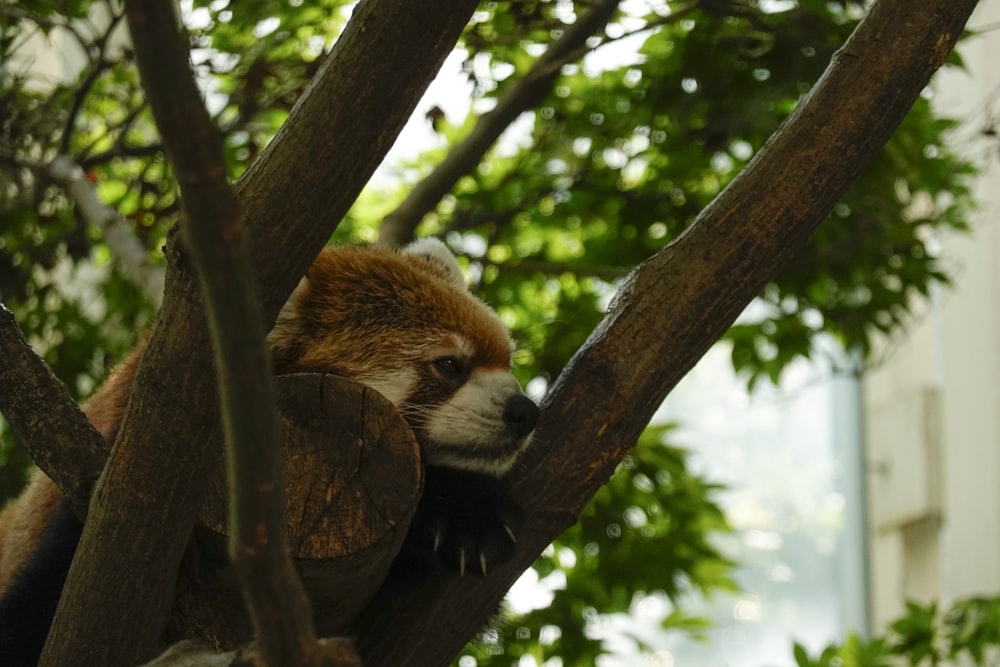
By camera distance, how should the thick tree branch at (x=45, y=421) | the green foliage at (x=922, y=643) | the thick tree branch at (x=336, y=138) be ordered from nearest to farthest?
the thick tree branch at (x=336, y=138)
the thick tree branch at (x=45, y=421)
the green foliage at (x=922, y=643)

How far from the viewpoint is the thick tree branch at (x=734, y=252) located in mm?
1829

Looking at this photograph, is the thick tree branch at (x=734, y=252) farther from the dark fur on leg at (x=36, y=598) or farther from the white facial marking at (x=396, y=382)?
the dark fur on leg at (x=36, y=598)

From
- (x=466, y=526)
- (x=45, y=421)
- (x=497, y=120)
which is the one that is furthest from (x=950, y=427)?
(x=45, y=421)

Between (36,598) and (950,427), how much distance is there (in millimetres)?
5891

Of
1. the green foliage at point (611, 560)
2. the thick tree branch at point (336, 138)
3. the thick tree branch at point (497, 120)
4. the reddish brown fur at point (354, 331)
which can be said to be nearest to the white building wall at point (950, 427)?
the green foliage at point (611, 560)

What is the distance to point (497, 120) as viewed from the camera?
2.92m

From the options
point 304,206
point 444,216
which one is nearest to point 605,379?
point 304,206

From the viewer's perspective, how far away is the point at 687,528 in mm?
3424

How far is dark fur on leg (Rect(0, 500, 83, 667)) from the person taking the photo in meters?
1.74

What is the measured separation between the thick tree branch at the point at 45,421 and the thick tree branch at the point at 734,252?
27.3 inches

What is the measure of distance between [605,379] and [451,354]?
47 centimetres

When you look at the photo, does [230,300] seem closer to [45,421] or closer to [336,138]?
[336,138]

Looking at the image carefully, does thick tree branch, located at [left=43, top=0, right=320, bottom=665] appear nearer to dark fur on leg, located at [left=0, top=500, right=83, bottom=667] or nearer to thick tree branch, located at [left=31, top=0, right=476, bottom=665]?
thick tree branch, located at [left=31, top=0, right=476, bottom=665]

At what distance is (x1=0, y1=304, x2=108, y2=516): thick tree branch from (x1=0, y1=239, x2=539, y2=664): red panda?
10.0 inches
